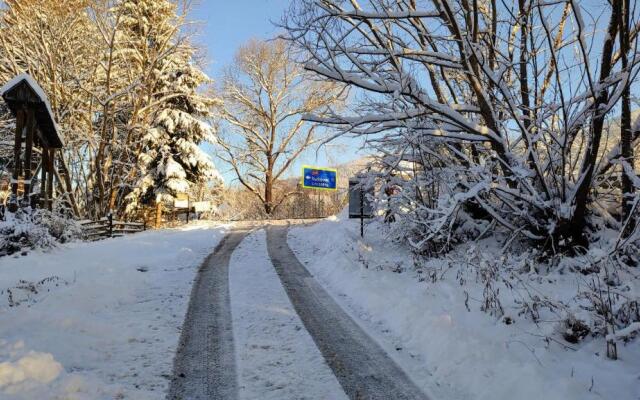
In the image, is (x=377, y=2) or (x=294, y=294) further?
(x=377, y=2)

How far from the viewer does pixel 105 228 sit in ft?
59.3

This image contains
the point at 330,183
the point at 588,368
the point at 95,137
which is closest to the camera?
the point at 588,368

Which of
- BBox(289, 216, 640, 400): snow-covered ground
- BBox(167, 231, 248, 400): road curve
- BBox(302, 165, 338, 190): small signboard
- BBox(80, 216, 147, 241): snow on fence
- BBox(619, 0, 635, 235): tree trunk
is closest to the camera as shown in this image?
BBox(289, 216, 640, 400): snow-covered ground

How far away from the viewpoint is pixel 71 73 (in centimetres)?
2009

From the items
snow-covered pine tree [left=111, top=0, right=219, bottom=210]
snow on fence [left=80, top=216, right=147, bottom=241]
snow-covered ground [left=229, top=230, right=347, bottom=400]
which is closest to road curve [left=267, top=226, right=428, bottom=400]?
snow-covered ground [left=229, top=230, right=347, bottom=400]

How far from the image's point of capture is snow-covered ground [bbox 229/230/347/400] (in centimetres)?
380

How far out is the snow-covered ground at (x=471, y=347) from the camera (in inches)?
141

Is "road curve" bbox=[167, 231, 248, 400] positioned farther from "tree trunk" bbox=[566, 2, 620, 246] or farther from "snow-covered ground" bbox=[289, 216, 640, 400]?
"tree trunk" bbox=[566, 2, 620, 246]

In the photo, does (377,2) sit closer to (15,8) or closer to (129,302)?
(129,302)

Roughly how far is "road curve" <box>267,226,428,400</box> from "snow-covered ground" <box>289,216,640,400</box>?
16 cm

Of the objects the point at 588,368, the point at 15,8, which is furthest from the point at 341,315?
the point at 15,8

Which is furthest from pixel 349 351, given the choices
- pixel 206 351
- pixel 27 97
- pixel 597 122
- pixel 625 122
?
pixel 27 97

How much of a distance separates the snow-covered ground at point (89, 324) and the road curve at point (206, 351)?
0.15 m

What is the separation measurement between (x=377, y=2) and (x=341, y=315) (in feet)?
18.4
